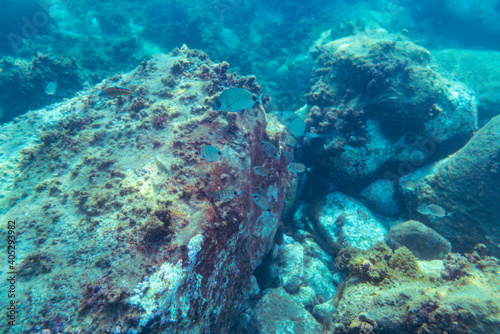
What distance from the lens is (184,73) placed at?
16.4 feet

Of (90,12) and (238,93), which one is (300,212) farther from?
(90,12)

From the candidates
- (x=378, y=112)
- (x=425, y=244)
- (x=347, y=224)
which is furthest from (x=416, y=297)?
(x=378, y=112)

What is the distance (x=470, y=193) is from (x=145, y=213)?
717 cm

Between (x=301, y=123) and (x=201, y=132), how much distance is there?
6.94 feet

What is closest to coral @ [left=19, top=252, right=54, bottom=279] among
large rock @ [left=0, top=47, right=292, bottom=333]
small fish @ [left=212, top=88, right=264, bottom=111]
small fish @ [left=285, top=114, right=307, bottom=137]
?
large rock @ [left=0, top=47, right=292, bottom=333]

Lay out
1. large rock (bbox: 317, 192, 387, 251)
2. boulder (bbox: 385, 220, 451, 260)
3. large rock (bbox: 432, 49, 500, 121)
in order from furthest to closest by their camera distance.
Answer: large rock (bbox: 432, 49, 500, 121) < large rock (bbox: 317, 192, 387, 251) < boulder (bbox: 385, 220, 451, 260)

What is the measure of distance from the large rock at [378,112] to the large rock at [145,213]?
2044 millimetres

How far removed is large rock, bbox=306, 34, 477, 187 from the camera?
5977mm

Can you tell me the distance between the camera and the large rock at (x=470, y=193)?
507 centimetres

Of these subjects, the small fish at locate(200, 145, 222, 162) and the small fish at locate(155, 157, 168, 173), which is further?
the small fish at locate(155, 157, 168, 173)

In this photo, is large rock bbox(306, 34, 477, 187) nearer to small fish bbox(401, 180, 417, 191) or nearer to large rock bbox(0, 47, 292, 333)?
small fish bbox(401, 180, 417, 191)

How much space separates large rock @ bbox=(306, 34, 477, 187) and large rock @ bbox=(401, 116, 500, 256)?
0.91 metres

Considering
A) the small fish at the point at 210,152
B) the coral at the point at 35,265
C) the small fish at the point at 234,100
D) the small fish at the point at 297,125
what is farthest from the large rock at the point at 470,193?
Answer: the coral at the point at 35,265

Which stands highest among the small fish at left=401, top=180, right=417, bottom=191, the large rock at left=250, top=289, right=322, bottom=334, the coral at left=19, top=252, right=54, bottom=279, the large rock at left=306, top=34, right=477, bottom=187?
the large rock at left=306, top=34, right=477, bottom=187
